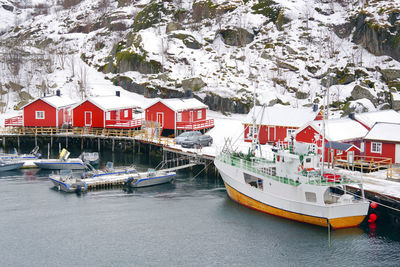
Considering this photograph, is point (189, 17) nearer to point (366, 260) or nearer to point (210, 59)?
point (210, 59)

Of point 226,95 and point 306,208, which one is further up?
point 226,95

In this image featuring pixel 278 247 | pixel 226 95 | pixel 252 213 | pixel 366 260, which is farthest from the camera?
pixel 226 95

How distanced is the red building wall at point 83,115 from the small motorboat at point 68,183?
22.3 metres

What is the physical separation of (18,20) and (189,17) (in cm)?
5815

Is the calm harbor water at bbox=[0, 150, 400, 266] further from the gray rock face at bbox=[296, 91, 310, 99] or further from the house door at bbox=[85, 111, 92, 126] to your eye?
the gray rock face at bbox=[296, 91, 310, 99]

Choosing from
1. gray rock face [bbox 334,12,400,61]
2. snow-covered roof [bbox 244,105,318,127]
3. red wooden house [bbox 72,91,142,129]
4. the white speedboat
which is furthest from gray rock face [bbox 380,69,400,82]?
the white speedboat

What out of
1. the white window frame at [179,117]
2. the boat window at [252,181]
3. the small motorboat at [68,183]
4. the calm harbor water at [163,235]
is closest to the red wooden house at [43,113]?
the white window frame at [179,117]

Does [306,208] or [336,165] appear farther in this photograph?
[336,165]

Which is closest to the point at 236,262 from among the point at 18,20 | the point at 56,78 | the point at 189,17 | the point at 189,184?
the point at 189,184

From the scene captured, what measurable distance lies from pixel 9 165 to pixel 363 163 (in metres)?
37.7

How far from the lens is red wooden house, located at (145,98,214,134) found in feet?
222

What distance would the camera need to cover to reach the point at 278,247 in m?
32.4

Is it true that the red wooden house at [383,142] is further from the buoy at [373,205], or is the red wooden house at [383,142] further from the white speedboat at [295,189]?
the buoy at [373,205]

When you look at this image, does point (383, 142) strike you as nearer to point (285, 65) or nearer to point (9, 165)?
point (9, 165)
